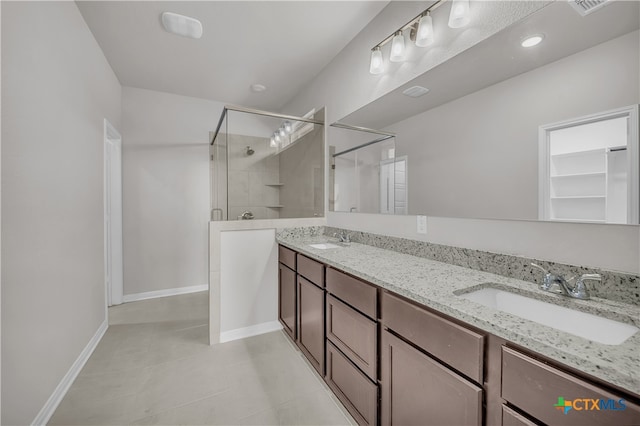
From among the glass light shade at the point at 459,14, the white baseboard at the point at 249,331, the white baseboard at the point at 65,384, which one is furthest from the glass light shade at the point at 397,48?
the white baseboard at the point at 65,384

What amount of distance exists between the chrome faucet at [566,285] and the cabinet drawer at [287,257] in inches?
60.0

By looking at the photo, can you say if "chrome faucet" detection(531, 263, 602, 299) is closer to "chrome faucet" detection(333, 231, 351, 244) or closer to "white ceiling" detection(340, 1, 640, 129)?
"white ceiling" detection(340, 1, 640, 129)

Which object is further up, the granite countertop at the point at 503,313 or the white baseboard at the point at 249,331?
the granite countertop at the point at 503,313

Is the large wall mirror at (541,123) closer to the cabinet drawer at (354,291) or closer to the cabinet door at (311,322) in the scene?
the cabinet drawer at (354,291)

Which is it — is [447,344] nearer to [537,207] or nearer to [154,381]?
[537,207]

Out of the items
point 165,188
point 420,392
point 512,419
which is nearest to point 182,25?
point 165,188

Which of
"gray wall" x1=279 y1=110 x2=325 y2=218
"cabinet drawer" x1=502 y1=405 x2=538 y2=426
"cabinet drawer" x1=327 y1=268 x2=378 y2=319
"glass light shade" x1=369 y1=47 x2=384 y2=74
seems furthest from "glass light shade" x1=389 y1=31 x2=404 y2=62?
"cabinet drawer" x1=502 y1=405 x2=538 y2=426

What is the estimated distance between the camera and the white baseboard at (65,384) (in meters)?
1.42

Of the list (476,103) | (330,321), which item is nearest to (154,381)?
(330,321)

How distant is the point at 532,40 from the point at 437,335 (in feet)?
4.28

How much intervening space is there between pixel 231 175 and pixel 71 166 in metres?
1.15

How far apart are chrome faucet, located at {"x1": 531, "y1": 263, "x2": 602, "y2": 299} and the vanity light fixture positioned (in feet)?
4.18

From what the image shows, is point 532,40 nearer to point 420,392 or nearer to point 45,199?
point 420,392

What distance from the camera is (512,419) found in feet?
2.25
